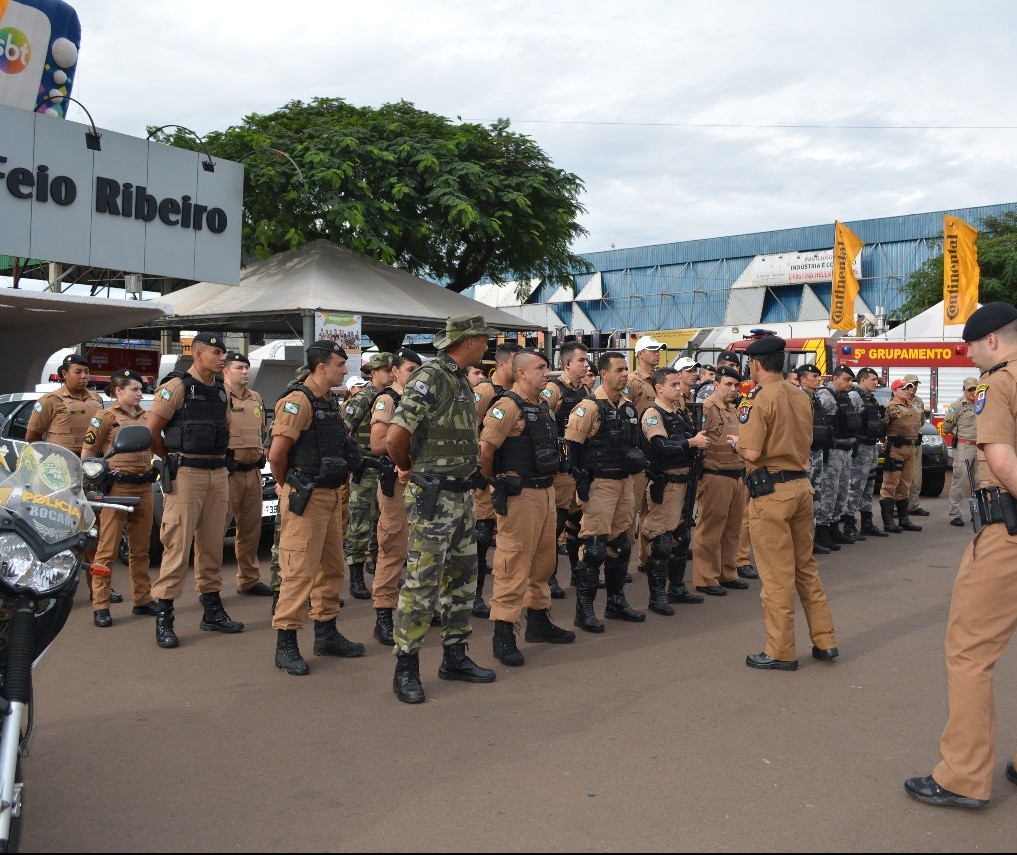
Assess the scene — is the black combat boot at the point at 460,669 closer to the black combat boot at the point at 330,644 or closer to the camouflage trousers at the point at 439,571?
the camouflage trousers at the point at 439,571

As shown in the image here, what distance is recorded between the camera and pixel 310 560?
577 cm

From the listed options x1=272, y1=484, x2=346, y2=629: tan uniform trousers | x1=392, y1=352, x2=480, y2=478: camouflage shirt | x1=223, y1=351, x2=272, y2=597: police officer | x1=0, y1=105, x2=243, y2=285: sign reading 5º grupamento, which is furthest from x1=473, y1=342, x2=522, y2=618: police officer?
x1=0, y1=105, x2=243, y2=285: sign reading 5º grupamento

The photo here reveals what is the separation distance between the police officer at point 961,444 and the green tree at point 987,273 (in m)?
19.9

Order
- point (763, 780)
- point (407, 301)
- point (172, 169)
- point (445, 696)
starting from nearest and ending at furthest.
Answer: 1. point (763, 780)
2. point (445, 696)
3. point (172, 169)
4. point (407, 301)

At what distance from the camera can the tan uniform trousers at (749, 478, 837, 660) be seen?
5.75 m

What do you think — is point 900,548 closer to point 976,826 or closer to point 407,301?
point 976,826

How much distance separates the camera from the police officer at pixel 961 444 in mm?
12070

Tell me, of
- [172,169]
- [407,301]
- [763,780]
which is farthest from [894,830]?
[407,301]

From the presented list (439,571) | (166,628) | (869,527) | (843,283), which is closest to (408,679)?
(439,571)

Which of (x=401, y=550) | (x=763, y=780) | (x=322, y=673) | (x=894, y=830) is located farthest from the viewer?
(x=401, y=550)

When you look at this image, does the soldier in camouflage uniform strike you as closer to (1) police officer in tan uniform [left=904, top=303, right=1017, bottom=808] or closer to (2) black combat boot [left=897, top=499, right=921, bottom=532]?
(1) police officer in tan uniform [left=904, top=303, right=1017, bottom=808]

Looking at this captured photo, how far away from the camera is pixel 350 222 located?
2202 centimetres

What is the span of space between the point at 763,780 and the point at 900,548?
→ 24.4 feet

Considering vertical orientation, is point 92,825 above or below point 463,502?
below
